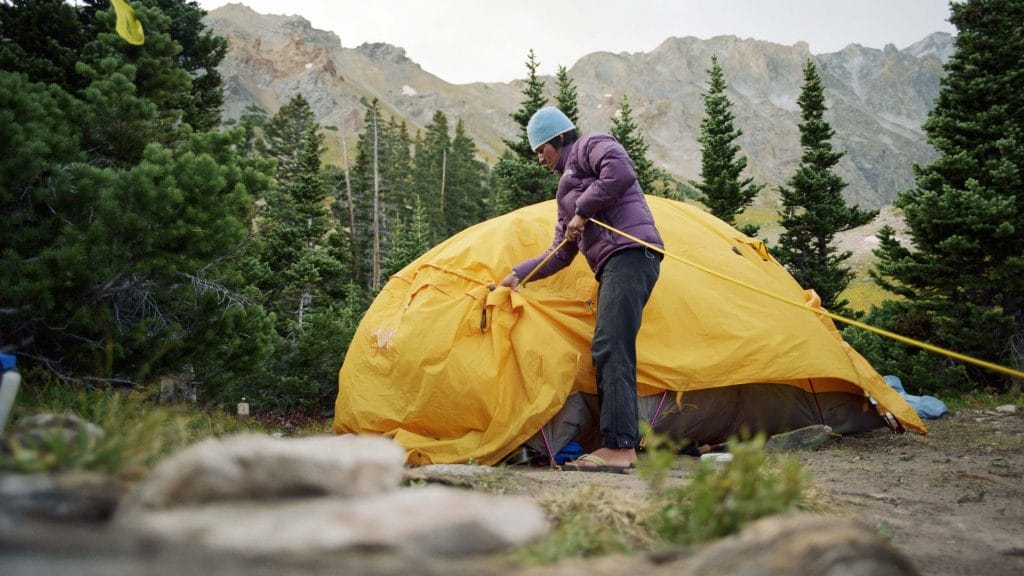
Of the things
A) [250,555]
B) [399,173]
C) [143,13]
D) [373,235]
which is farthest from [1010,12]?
Answer: [399,173]

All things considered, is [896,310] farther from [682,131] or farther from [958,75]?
[682,131]

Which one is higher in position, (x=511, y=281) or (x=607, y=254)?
(x=607, y=254)

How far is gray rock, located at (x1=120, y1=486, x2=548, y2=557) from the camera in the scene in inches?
41.0

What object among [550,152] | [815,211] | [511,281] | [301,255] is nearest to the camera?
[511,281]

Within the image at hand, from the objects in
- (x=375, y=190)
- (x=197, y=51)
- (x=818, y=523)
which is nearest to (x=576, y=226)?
(x=818, y=523)

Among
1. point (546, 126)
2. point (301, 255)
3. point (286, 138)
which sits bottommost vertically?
point (301, 255)

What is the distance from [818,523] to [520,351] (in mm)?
3576

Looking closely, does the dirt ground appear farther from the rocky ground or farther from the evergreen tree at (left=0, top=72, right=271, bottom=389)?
the evergreen tree at (left=0, top=72, right=271, bottom=389)

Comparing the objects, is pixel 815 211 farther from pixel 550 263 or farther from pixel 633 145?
pixel 550 263

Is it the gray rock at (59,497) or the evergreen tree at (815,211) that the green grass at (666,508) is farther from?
the evergreen tree at (815,211)

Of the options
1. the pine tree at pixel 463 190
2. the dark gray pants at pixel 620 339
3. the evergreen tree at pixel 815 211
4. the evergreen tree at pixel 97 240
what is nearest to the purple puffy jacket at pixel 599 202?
the dark gray pants at pixel 620 339

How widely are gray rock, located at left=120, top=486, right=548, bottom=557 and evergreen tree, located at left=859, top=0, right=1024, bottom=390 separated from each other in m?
11.5

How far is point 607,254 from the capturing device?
477 centimetres

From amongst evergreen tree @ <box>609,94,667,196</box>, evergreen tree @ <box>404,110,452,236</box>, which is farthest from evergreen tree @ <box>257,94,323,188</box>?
evergreen tree @ <box>609,94,667,196</box>
